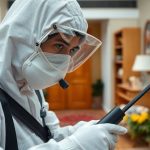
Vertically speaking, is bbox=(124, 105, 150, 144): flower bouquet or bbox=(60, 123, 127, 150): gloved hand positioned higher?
bbox=(60, 123, 127, 150): gloved hand

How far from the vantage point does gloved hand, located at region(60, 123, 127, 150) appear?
0.90 meters

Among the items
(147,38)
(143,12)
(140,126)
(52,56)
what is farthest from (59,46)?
(143,12)

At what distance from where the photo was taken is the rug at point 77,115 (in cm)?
649

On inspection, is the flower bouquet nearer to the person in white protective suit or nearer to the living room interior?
the living room interior

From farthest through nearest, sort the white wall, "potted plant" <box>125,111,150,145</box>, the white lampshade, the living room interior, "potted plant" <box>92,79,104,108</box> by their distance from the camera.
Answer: "potted plant" <box>92,79,104,108</box>
the white wall
the living room interior
the white lampshade
"potted plant" <box>125,111,150,145</box>

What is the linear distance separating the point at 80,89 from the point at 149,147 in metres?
4.36

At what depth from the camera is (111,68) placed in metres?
7.20

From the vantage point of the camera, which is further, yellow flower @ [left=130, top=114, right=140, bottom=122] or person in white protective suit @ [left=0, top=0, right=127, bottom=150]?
yellow flower @ [left=130, top=114, right=140, bottom=122]

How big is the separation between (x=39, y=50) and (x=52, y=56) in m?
0.05

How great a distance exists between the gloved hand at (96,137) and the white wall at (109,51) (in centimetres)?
625

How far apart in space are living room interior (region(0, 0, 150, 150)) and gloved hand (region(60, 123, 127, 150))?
3.52 m

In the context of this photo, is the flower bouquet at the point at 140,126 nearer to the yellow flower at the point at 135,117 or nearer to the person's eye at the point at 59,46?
the yellow flower at the point at 135,117

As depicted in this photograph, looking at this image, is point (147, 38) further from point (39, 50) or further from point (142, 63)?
point (39, 50)

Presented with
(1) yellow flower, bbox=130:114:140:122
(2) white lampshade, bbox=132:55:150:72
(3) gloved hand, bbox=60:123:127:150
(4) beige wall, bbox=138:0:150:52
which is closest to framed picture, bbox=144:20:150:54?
(4) beige wall, bbox=138:0:150:52
